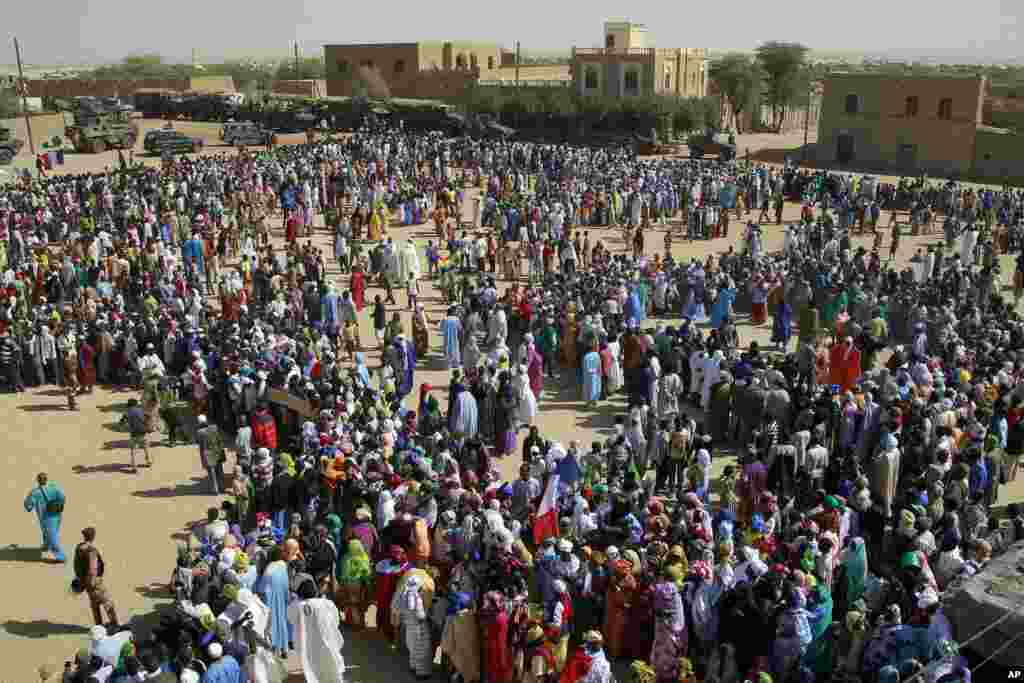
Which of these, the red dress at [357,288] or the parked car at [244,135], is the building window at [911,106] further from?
the red dress at [357,288]

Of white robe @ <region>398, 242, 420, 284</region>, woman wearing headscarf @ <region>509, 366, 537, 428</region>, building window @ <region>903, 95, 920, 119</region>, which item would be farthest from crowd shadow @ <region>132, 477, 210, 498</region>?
building window @ <region>903, 95, 920, 119</region>

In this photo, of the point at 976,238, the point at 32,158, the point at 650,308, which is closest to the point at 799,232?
the point at 976,238

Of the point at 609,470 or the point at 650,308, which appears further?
the point at 650,308

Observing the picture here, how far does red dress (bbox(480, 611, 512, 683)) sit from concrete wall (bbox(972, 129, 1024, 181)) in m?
31.3

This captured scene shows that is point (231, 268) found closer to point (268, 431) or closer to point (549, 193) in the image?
point (549, 193)

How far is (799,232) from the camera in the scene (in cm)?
1925

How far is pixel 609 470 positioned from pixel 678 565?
90.5 inches

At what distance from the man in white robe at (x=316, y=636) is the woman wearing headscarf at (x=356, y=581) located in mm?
764

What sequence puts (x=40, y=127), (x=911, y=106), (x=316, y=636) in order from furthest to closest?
(x=40, y=127)
(x=911, y=106)
(x=316, y=636)

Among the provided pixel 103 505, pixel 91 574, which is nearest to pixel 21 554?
pixel 103 505

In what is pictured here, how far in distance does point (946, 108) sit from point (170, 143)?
1166 inches

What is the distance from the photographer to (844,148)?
36094mm

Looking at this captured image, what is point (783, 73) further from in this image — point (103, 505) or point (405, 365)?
point (103, 505)

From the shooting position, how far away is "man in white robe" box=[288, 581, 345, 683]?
6.56 m
